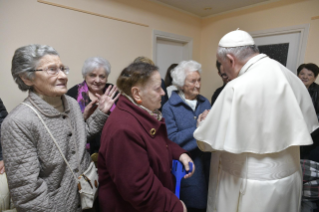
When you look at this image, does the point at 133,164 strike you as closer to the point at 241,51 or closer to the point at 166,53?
the point at 241,51

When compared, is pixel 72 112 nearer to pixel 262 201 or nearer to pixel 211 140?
pixel 211 140

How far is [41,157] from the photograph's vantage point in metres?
0.95

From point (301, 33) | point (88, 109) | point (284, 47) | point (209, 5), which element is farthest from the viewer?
point (209, 5)

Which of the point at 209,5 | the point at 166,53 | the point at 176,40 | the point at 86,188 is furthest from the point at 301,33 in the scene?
the point at 86,188

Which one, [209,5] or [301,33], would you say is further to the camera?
[209,5]

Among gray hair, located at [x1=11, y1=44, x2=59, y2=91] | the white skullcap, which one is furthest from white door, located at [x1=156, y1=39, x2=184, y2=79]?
gray hair, located at [x1=11, y1=44, x2=59, y2=91]

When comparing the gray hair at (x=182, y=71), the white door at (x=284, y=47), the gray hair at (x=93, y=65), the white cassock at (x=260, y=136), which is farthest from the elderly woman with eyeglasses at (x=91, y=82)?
the white door at (x=284, y=47)

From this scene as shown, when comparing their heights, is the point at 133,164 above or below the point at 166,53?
below

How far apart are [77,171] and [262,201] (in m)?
1.21

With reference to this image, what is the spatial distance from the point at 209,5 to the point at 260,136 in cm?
330

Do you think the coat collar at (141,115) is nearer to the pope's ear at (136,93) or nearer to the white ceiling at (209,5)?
the pope's ear at (136,93)

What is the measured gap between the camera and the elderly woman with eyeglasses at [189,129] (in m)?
1.55

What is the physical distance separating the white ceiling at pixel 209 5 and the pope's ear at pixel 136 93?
2876mm

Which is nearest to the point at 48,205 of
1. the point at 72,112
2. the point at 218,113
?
the point at 72,112
